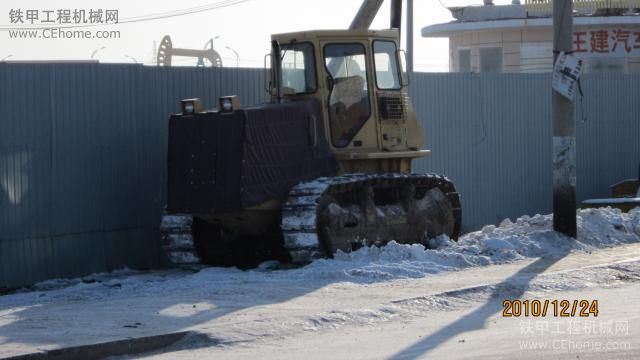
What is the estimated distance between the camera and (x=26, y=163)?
15297mm

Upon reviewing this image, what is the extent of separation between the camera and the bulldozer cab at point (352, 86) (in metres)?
16.5

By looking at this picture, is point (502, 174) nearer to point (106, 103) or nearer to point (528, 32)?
point (106, 103)

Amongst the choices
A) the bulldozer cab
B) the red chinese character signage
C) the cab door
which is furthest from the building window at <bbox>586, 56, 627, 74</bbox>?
the cab door

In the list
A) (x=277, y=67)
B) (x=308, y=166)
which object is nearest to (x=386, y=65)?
(x=277, y=67)

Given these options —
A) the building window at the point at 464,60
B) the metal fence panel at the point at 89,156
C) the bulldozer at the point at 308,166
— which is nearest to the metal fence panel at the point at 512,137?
the metal fence panel at the point at 89,156

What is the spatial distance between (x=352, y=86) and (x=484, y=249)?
3.09 m

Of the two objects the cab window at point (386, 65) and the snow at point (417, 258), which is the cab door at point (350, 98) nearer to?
the cab window at point (386, 65)

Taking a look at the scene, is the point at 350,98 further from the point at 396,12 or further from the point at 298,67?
the point at 396,12

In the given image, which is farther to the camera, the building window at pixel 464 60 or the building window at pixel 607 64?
the building window at pixel 464 60

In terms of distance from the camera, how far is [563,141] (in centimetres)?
1778

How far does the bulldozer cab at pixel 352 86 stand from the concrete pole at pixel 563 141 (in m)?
2.40

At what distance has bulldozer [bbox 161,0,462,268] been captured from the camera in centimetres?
1526

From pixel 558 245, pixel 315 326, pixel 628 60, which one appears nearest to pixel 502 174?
pixel 558 245
